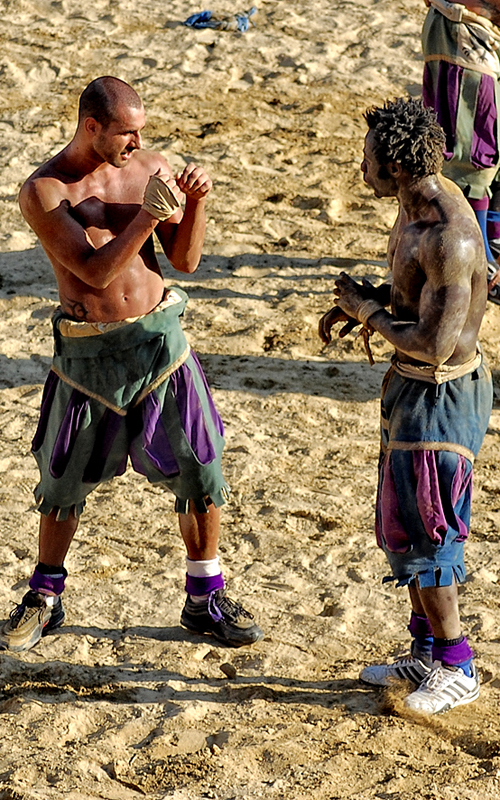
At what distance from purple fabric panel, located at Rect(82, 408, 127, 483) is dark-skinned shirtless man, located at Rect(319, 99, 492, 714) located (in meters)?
0.82

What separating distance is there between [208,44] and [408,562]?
7.22 meters

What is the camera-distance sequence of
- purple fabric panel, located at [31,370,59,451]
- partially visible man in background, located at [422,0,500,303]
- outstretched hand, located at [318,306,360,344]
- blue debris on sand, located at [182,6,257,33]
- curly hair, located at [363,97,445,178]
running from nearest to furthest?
curly hair, located at [363,97,445,178] → outstretched hand, located at [318,306,360,344] → purple fabric panel, located at [31,370,59,451] → partially visible man in background, located at [422,0,500,303] → blue debris on sand, located at [182,6,257,33]

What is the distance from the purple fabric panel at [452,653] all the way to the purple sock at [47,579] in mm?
1390

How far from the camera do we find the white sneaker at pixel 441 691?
3.47 m

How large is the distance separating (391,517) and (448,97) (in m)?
2.98

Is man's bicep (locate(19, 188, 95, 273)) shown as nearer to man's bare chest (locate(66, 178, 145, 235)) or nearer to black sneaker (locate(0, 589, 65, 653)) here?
man's bare chest (locate(66, 178, 145, 235))

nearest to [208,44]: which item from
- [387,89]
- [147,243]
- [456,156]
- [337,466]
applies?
[387,89]

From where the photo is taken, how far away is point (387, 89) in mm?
9000

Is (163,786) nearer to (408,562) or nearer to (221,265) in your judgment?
(408,562)

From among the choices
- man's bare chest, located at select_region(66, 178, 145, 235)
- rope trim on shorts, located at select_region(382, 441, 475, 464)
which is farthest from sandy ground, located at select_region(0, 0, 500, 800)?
man's bare chest, located at select_region(66, 178, 145, 235)

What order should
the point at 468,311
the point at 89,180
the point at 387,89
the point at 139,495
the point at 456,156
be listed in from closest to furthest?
1. the point at 468,311
2. the point at 89,180
3. the point at 139,495
4. the point at 456,156
5. the point at 387,89

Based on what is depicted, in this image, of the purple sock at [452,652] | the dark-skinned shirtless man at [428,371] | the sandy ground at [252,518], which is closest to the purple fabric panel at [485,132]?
the sandy ground at [252,518]

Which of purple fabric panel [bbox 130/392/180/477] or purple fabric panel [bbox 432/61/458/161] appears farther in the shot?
purple fabric panel [bbox 432/61/458/161]

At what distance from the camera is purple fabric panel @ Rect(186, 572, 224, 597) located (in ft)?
13.3
